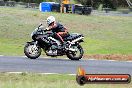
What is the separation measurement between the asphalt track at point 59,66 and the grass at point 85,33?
6461 mm

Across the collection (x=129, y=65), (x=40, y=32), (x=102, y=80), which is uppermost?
(x=102, y=80)

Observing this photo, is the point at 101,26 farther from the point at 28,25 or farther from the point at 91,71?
the point at 91,71

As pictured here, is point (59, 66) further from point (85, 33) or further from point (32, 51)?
point (85, 33)

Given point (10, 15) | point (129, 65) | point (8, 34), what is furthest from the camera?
point (10, 15)

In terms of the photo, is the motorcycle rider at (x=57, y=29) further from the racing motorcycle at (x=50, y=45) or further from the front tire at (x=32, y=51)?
the front tire at (x=32, y=51)

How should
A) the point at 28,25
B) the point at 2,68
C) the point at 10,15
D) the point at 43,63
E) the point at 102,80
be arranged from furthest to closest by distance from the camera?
the point at 10,15, the point at 28,25, the point at 43,63, the point at 2,68, the point at 102,80

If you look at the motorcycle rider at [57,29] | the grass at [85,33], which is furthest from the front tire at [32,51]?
the grass at [85,33]

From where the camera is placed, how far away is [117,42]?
3347 centimetres

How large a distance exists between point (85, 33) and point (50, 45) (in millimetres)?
19243

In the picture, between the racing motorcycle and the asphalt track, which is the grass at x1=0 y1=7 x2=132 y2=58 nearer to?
the racing motorcycle

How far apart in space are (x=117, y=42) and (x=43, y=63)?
1669 centimetres

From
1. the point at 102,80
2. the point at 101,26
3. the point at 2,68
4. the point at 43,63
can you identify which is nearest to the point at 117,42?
the point at 101,26

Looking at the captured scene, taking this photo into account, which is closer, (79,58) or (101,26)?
(79,58)

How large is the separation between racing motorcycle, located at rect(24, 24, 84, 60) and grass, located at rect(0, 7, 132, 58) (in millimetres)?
5600
